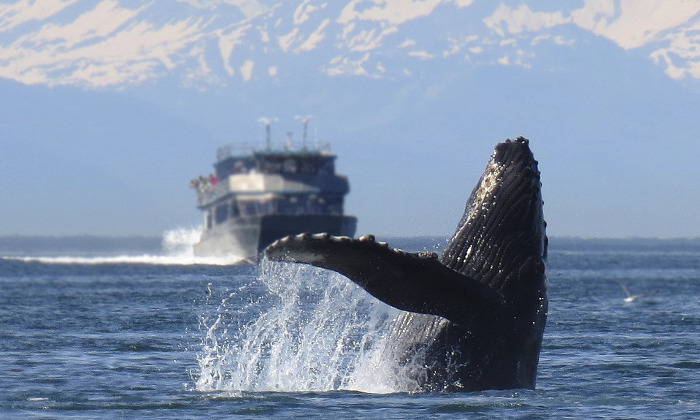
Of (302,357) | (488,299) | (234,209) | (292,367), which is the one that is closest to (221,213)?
(234,209)

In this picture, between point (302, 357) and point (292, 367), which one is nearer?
point (292, 367)

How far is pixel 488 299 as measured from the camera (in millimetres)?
11773

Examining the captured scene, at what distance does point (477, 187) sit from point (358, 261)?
2.33m

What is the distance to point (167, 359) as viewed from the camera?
742 inches

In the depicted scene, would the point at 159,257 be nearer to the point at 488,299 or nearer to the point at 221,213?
the point at 221,213

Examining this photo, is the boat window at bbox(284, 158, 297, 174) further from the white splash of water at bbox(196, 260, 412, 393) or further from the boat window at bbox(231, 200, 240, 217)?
the white splash of water at bbox(196, 260, 412, 393)

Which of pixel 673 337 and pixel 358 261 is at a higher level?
pixel 358 261

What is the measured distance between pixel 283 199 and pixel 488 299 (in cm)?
6175

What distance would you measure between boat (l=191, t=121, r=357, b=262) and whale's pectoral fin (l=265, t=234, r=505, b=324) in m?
58.8

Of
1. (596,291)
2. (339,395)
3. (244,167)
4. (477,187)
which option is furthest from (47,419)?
(244,167)

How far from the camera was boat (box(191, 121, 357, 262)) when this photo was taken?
71.3 metres

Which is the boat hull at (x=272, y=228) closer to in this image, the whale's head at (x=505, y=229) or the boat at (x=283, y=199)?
the boat at (x=283, y=199)

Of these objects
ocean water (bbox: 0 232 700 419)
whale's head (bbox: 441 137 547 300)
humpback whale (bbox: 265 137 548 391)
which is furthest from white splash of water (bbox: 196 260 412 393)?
whale's head (bbox: 441 137 547 300)

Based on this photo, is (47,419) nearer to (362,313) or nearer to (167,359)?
(167,359)
